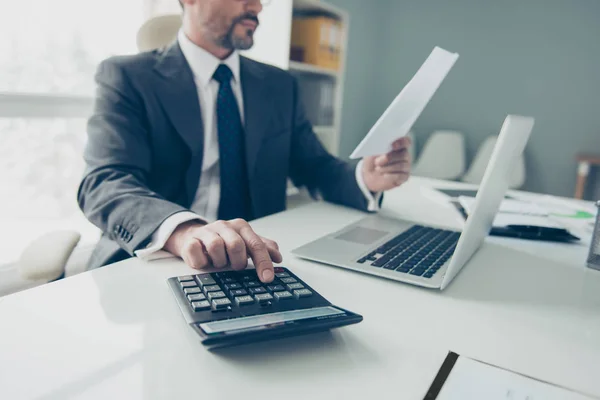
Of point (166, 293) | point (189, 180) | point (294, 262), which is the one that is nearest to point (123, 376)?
point (166, 293)

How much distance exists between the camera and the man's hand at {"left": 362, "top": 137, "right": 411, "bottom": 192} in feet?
3.57

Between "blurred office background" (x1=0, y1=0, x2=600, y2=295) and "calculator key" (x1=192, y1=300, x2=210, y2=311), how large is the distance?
3.74ft

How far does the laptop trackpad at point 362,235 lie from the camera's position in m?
0.85

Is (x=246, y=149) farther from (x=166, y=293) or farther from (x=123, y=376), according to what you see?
(x=123, y=376)

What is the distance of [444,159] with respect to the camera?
3793 millimetres

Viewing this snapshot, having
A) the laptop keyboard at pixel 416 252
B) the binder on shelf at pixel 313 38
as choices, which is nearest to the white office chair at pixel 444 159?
the binder on shelf at pixel 313 38

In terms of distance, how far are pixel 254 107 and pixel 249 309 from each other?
91 centimetres

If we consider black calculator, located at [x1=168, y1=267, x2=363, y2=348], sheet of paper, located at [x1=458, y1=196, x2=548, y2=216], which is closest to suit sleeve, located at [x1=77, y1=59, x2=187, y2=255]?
black calculator, located at [x1=168, y1=267, x2=363, y2=348]

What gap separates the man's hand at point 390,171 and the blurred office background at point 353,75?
851mm

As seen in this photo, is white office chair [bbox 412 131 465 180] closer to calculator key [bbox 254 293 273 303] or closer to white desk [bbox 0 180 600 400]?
white desk [bbox 0 180 600 400]

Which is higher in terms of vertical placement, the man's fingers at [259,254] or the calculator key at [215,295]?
the man's fingers at [259,254]

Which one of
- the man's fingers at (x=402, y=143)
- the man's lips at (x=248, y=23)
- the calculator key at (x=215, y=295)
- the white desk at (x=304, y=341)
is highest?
the man's lips at (x=248, y=23)

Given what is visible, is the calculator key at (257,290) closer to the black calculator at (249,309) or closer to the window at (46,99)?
the black calculator at (249,309)

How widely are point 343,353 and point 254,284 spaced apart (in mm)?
152
